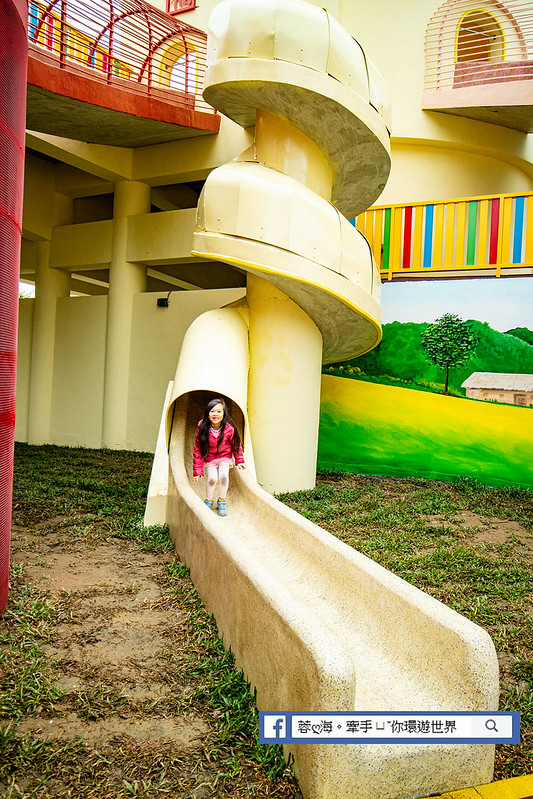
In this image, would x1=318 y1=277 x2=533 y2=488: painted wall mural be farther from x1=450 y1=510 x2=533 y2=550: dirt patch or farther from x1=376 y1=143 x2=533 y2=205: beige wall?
x1=376 y1=143 x2=533 y2=205: beige wall

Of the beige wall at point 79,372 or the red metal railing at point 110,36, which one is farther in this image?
the beige wall at point 79,372

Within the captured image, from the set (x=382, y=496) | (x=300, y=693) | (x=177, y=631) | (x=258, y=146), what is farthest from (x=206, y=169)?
(x=300, y=693)

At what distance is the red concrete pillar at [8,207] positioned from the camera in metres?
3.18

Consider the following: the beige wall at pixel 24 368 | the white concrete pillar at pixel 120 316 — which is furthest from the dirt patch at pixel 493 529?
the beige wall at pixel 24 368

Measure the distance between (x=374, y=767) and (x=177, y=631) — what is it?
5.48 ft

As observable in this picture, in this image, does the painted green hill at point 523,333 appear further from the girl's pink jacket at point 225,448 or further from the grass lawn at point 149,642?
the girl's pink jacket at point 225,448

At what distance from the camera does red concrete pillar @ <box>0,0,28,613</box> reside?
318cm

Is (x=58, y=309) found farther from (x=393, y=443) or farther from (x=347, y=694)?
(x=347, y=694)

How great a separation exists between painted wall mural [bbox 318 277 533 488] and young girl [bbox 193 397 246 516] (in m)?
4.49

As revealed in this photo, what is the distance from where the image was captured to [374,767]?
210 cm

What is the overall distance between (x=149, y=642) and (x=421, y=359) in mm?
7308

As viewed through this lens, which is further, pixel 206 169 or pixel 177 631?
pixel 206 169

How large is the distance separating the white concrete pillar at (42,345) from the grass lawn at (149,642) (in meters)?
5.67

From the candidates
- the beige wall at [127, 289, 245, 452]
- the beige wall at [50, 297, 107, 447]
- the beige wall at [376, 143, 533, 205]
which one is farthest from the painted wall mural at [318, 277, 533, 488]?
the beige wall at [50, 297, 107, 447]
